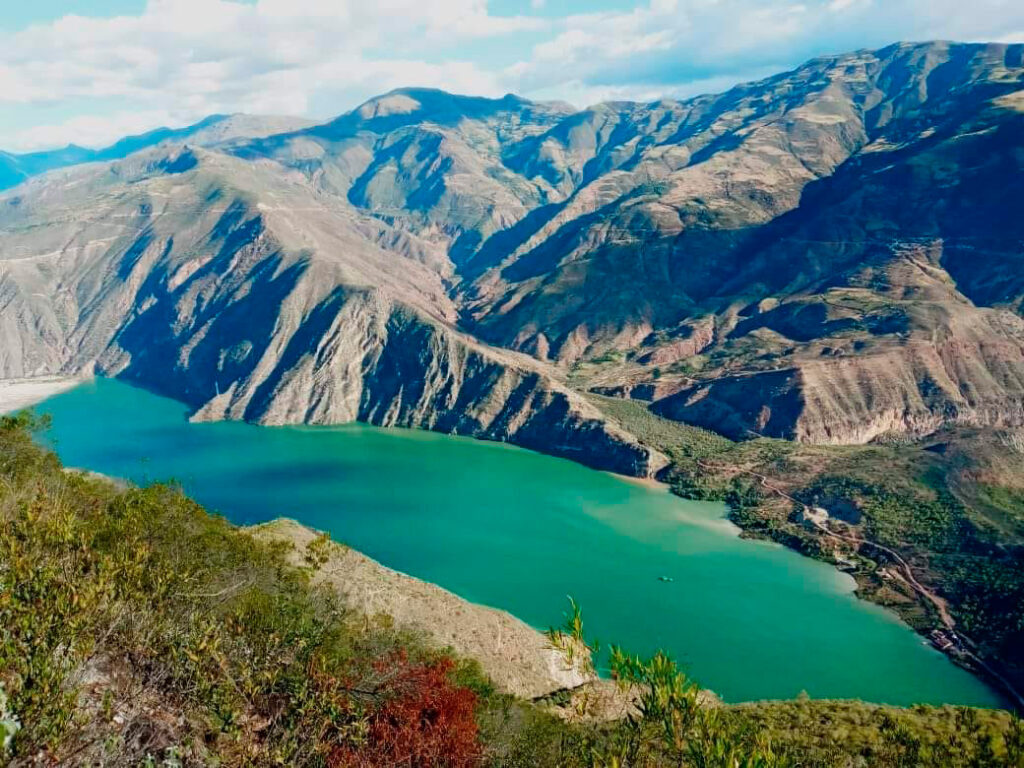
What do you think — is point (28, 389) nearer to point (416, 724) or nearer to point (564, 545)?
point (564, 545)

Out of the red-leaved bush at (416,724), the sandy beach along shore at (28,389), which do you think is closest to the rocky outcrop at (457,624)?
the red-leaved bush at (416,724)

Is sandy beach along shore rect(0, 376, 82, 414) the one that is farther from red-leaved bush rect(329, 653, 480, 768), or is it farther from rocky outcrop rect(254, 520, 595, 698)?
red-leaved bush rect(329, 653, 480, 768)

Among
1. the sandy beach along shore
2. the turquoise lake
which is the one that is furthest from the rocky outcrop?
the sandy beach along shore

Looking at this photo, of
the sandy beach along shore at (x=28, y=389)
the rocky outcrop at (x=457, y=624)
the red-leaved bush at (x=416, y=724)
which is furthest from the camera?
the sandy beach along shore at (x=28, y=389)

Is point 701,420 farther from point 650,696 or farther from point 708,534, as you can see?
point 650,696

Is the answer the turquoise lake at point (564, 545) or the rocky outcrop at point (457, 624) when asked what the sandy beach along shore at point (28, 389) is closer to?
the turquoise lake at point (564, 545)

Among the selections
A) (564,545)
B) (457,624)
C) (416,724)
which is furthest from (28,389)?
(416,724)

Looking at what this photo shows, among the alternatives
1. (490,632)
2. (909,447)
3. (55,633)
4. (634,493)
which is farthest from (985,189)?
(55,633)
